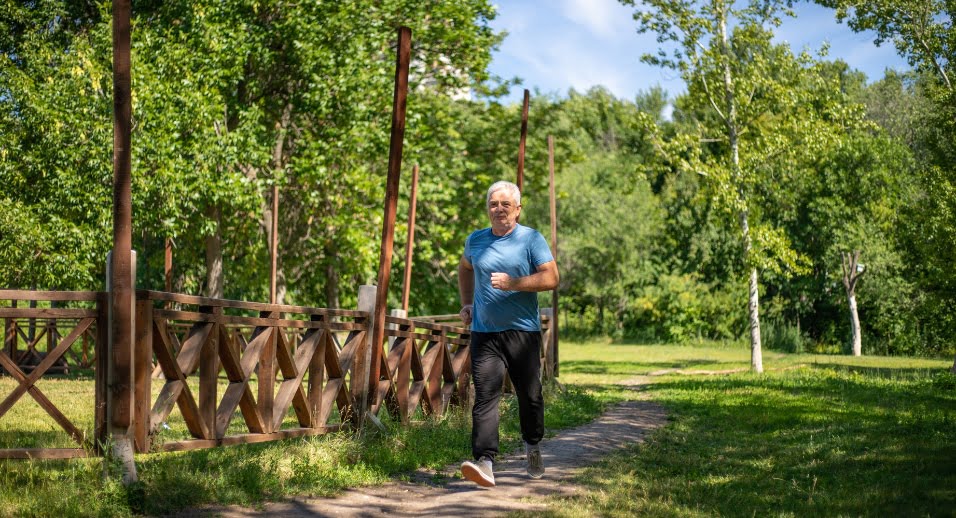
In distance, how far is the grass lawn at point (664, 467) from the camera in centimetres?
571

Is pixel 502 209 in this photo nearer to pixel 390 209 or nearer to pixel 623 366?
pixel 390 209

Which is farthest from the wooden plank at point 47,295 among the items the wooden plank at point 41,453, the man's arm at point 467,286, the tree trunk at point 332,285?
the tree trunk at point 332,285

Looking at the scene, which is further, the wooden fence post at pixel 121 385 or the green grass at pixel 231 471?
→ the wooden fence post at pixel 121 385

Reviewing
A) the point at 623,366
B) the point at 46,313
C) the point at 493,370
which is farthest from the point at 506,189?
the point at 623,366

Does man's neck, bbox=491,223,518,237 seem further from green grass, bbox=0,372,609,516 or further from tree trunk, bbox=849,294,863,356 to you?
tree trunk, bbox=849,294,863,356

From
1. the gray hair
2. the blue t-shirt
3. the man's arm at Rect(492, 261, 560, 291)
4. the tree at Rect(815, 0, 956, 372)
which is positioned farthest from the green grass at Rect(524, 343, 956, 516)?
the tree at Rect(815, 0, 956, 372)

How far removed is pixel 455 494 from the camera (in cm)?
654

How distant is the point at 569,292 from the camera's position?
5219cm

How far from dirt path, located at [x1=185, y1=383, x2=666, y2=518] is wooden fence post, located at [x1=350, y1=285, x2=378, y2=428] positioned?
121 cm

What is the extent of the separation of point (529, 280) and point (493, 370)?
724 millimetres

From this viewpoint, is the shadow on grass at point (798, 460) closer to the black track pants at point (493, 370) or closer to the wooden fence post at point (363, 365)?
the black track pants at point (493, 370)

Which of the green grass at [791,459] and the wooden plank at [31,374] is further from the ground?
the wooden plank at [31,374]

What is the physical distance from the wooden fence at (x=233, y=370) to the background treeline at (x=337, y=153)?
37.2ft

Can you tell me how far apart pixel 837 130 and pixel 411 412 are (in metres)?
18.9
